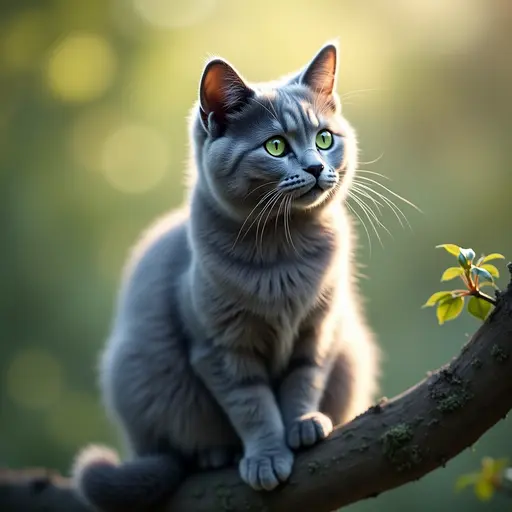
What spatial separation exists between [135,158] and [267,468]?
1.78 meters

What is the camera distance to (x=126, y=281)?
194cm

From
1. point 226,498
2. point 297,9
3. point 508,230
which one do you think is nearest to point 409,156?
point 508,230

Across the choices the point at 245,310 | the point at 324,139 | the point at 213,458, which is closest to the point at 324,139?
the point at 324,139

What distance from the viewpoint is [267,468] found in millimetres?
1457

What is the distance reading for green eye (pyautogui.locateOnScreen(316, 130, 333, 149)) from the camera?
4.99ft

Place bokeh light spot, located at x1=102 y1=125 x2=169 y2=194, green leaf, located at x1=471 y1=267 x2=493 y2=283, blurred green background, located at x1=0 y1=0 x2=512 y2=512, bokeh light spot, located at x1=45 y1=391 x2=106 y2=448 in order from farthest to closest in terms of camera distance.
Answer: bokeh light spot, located at x1=45 y1=391 x2=106 y2=448 < bokeh light spot, located at x1=102 y1=125 x2=169 y2=194 < blurred green background, located at x1=0 y1=0 x2=512 y2=512 < green leaf, located at x1=471 y1=267 x2=493 y2=283

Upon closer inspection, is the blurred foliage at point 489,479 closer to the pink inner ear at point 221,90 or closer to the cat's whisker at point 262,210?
the cat's whisker at point 262,210

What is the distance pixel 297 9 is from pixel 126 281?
142 centimetres

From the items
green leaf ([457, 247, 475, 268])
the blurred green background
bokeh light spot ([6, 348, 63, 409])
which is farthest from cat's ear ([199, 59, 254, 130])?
bokeh light spot ([6, 348, 63, 409])

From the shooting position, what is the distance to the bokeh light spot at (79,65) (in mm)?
2963

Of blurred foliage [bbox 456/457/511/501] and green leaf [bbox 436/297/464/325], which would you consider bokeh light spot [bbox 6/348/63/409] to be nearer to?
blurred foliage [bbox 456/457/511/501]

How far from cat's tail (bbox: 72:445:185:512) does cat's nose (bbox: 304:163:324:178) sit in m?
0.74

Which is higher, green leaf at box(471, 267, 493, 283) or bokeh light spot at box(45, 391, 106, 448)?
green leaf at box(471, 267, 493, 283)

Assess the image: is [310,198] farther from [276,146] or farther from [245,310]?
[245,310]
